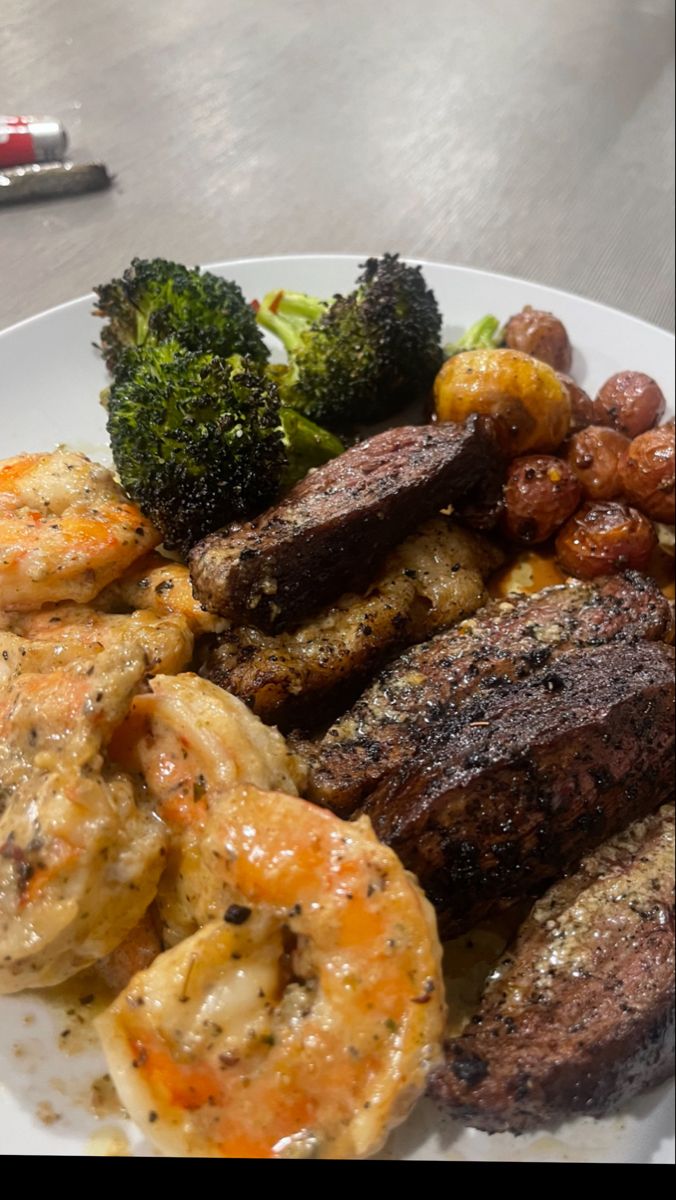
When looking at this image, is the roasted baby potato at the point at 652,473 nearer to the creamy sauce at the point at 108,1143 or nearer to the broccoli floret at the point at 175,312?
the broccoli floret at the point at 175,312

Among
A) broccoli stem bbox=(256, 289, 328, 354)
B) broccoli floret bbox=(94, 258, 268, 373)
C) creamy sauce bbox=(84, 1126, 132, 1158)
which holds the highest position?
broccoli floret bbox=(94, 258, 268, 373)

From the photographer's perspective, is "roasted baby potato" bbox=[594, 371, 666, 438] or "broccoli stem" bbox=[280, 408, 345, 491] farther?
"roasted baby potato" bbox=[594, 371, 666, 438]

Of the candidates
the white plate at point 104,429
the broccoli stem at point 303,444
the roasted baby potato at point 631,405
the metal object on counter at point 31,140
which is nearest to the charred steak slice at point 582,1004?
the white plate at point 104,429

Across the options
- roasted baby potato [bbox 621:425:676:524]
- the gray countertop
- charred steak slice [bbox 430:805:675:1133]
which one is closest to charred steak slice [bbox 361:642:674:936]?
charred steak slice [bbox 430:805:675:1133]

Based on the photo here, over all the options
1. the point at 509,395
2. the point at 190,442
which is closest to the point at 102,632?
the point at 190,442

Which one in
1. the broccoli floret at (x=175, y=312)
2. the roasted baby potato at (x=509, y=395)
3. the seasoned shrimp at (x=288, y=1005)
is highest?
the broccoli floret at (x=175, y=312)

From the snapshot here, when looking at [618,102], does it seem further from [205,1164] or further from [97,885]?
[205,1164]

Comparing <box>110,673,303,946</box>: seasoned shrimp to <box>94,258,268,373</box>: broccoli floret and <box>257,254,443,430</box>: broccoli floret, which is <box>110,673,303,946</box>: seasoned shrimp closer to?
<box>94,258,268,373</box>: broccoli floret
